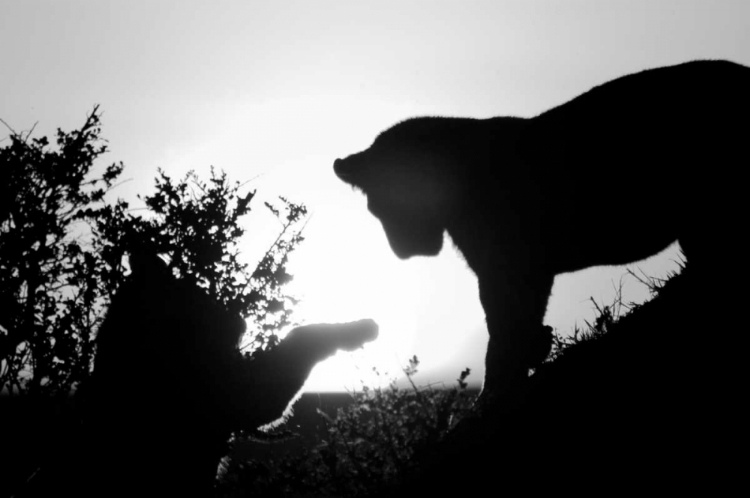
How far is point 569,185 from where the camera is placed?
197 inches

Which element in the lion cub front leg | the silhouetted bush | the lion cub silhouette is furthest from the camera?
the lion cub front leg

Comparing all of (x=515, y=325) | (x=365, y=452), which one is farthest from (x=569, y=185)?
(x=365, y=452)

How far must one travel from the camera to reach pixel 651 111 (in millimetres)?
4480

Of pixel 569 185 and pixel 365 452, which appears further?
pixel 569 185

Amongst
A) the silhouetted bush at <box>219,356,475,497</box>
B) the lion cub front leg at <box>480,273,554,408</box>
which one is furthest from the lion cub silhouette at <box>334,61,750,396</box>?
the silhouetted bush at <box>219,356,475,497</box>

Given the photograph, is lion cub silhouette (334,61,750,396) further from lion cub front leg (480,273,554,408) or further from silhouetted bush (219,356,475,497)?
silhouetted bush (219,356,475,497)

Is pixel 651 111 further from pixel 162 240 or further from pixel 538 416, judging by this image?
pixel 162 240

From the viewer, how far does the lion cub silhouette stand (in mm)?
4262

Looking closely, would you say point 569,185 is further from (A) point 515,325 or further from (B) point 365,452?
(B) point 365,452

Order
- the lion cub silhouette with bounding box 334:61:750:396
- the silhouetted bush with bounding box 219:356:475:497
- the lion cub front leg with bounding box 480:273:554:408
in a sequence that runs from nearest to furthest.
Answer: the silhouetted bush with bounding box 219:356:475:497, the lion cub silhouette with bounding box 334:61:750:396, the lion cub front leg with bounding box 480:273:554:408

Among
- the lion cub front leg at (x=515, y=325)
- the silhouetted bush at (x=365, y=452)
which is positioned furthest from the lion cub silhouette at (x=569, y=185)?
the silhouetted bush at (x=365, y=452)

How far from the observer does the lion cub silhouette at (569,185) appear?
4.26 m

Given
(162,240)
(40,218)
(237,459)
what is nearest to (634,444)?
(237,459)

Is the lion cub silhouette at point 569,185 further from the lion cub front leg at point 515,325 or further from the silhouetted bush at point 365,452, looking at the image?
the silhouetted bush at point 365,452
